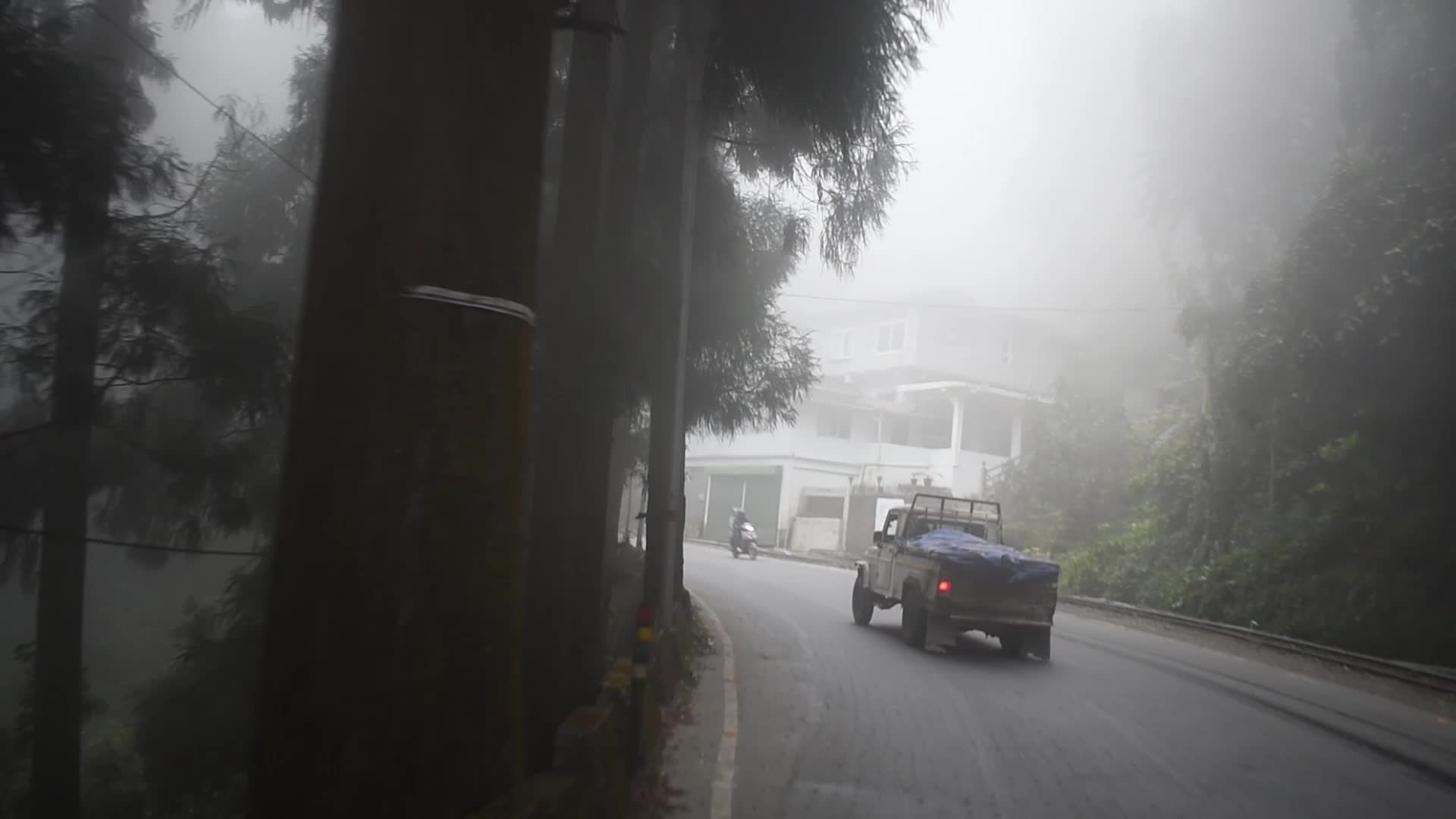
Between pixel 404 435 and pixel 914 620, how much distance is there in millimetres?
13102

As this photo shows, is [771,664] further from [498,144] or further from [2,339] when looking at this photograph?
[498,144]

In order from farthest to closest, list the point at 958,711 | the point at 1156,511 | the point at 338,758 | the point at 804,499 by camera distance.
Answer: the point at 804,499 < the point at 1156,511 < the point at 958,711 < the point at 338,758

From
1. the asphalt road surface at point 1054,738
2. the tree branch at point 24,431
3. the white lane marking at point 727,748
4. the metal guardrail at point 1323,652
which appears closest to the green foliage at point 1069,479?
the metal guardrail at point 1323,652

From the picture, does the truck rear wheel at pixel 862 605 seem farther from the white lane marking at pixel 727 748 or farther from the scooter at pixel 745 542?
the scooter at pixel 745 542

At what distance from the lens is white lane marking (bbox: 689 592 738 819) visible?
6965 millimetres

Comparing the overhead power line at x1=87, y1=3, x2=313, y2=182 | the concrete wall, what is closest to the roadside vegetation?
the concrete wall

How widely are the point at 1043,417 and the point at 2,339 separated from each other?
112 feet

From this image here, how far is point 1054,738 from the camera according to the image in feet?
31.4

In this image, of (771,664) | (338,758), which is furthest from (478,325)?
(771,664)

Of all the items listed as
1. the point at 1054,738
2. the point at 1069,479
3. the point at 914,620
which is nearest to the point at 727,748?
the point at 1054,738

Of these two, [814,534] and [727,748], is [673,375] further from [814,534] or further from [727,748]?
[814,534]

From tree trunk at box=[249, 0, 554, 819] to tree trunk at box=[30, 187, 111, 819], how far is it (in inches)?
210

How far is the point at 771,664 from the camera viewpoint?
13.6 m

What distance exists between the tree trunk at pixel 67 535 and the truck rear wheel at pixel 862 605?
11648 mm
